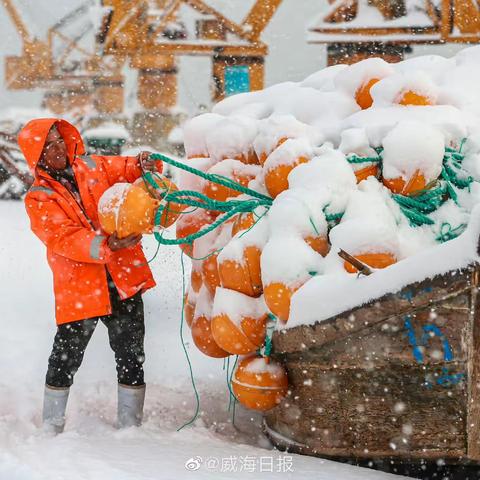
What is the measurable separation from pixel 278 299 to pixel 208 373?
141cm

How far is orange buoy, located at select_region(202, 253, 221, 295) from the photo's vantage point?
8.64 ft

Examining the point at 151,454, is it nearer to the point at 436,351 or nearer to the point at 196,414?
the point at 196,414

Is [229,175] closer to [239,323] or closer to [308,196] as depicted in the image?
[308,196]

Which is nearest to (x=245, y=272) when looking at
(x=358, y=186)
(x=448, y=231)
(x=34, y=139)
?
(x=358, y=186)

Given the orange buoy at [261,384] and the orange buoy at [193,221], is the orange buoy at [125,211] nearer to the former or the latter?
the orange buoy at [193,221]

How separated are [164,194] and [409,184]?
93 cm

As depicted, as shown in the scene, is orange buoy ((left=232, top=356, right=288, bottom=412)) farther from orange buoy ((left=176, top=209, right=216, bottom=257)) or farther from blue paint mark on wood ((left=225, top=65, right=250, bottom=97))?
blue paint mark on wood ((left=225, top=65, right=250, bottom=97))

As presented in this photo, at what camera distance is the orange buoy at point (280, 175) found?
242cm

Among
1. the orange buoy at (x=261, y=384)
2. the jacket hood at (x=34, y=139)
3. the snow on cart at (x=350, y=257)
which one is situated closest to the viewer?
the snow on cart at (x=350, y=257)

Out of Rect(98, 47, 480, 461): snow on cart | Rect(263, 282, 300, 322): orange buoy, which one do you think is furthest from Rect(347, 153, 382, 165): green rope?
Rect(263, 282, 300, 322): orange buoy

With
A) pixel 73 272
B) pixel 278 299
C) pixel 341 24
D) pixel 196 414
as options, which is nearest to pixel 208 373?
pixel 196 414

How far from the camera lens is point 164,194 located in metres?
2.65

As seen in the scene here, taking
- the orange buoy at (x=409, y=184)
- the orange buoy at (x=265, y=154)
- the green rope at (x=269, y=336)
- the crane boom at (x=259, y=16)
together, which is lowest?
the green rope at (x=269, y=336)

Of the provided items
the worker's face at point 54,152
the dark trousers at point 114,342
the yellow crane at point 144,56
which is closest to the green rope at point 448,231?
the dark trousers at point 114,342
